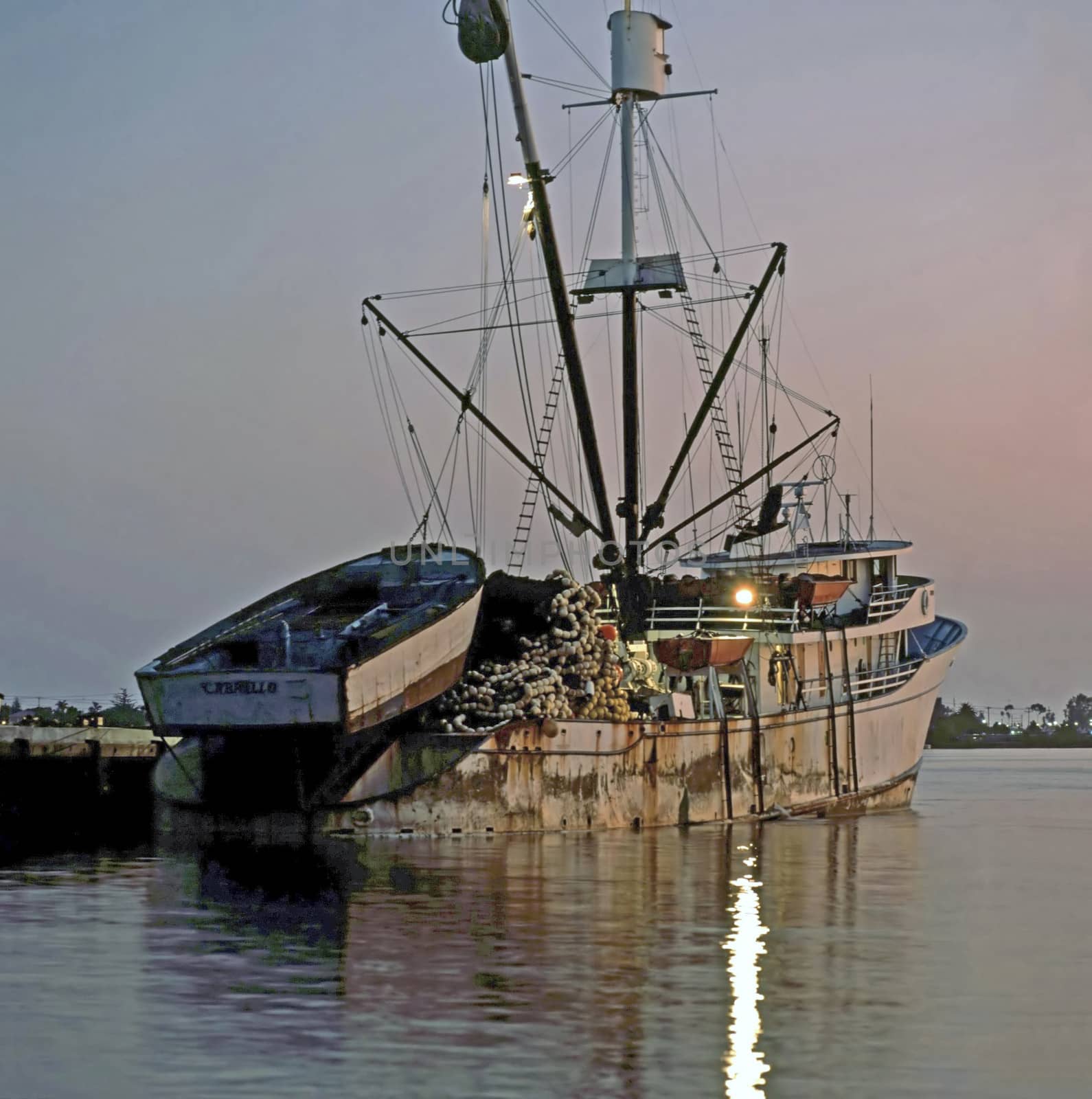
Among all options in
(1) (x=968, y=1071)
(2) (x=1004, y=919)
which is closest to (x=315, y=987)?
(1) (x=968, y=1071)

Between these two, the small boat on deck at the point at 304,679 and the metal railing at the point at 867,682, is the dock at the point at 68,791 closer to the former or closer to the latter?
the small boat on deck at the point at 304,679

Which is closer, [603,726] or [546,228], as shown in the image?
[603,726]

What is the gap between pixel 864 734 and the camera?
49.2 meters

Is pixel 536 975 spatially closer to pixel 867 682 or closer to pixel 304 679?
pixel 304 679

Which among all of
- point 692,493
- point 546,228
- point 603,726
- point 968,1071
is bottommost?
point 968,1071

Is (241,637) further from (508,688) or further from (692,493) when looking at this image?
(692,493)

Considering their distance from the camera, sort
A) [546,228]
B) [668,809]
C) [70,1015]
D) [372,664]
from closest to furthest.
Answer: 1. [70,1015]
2. [372,664]
3. [668,809]
4. [546,228]

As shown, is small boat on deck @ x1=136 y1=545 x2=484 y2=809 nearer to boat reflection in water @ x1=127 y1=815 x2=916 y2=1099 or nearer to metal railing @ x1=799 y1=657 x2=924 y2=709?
boat reflection in water @ x1=127 y1=815 x2=916 y2=1099

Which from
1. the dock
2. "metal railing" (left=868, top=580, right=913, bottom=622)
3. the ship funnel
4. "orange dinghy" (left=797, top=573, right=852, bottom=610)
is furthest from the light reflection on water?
the ship funnel

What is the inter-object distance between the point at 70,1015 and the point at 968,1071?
811 cm

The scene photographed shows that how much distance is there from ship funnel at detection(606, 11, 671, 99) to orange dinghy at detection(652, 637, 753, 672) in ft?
49.6

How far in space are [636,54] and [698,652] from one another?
16437 millimetres

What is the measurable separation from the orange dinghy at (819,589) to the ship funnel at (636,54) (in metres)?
13.4

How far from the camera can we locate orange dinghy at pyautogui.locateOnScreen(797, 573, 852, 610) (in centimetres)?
4694
